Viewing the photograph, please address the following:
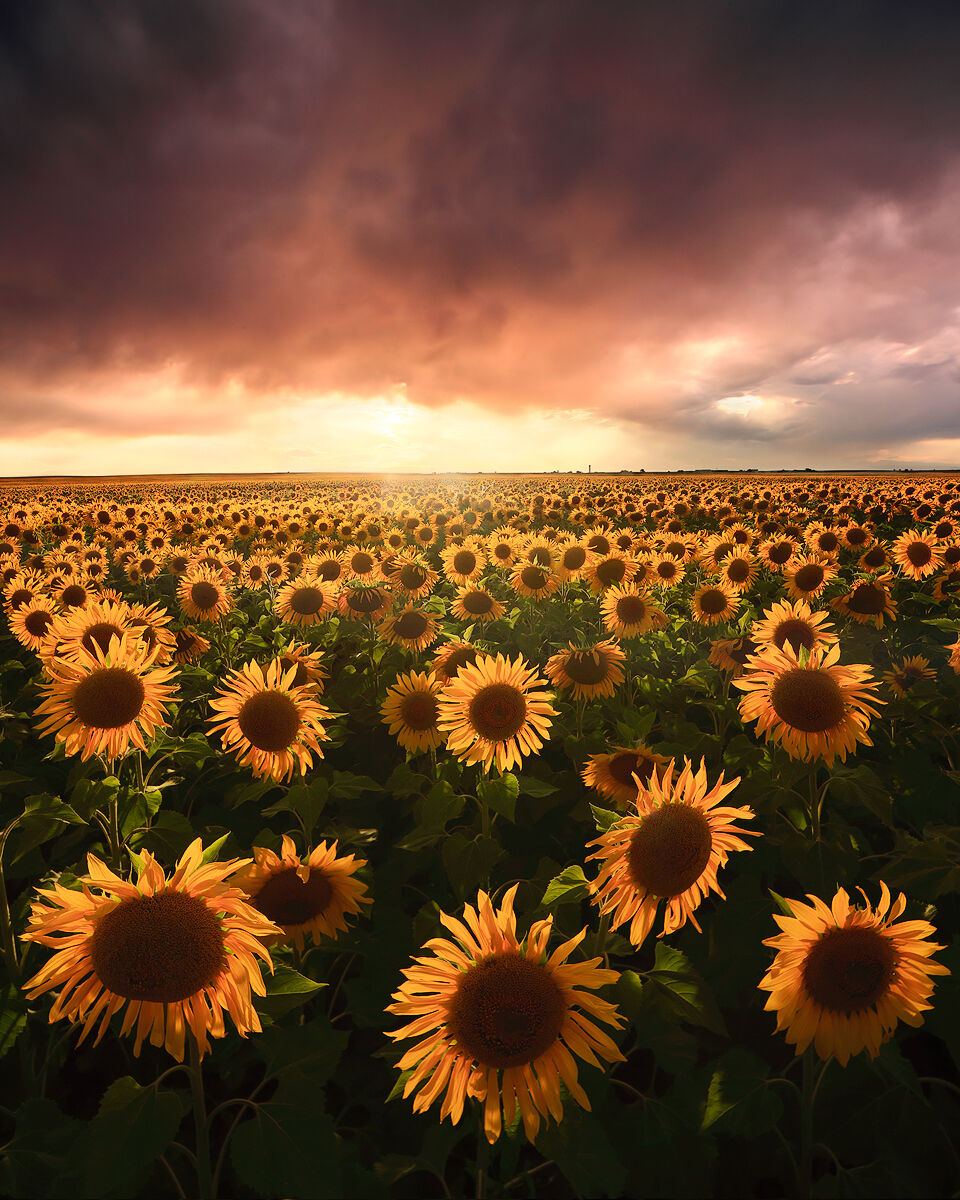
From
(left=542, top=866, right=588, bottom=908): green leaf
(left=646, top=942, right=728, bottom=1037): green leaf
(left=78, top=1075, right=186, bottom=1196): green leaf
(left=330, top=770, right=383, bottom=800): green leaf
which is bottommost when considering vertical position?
(left=78, top=1075, right=186, bottom=1196): green leaf

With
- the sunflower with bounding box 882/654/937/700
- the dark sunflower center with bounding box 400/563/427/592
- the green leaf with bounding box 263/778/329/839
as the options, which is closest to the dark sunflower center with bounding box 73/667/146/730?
the green leaf with bounding box 263/778/329/839

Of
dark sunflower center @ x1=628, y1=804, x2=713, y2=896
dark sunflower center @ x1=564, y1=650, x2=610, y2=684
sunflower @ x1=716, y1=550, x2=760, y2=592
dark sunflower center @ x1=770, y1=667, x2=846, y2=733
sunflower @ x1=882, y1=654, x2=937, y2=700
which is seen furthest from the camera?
sunflower @ x1=716, y1=550, x2=760, y2=592

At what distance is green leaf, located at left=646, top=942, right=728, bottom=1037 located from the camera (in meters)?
2.34

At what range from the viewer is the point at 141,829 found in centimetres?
351

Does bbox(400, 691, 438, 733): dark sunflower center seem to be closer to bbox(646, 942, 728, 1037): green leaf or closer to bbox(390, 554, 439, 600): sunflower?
bbox(646, 942, 728, 1037): green leaf

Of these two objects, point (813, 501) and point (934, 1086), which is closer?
point (934, 1086)

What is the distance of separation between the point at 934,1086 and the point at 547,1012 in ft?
8.22

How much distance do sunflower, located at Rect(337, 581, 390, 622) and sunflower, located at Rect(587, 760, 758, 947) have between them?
18.6ft

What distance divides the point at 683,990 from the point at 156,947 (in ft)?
6.62

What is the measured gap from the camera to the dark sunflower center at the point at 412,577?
9180mm

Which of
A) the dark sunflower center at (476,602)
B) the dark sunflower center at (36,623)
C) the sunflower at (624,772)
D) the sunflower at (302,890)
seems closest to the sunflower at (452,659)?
the sunflower at (624,772)

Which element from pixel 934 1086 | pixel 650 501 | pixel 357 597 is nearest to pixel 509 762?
pixel 934 1086

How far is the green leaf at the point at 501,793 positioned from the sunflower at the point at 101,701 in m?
2.07

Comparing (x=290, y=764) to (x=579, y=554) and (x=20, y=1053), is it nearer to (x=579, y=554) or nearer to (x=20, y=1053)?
(x=20, y=1053)
